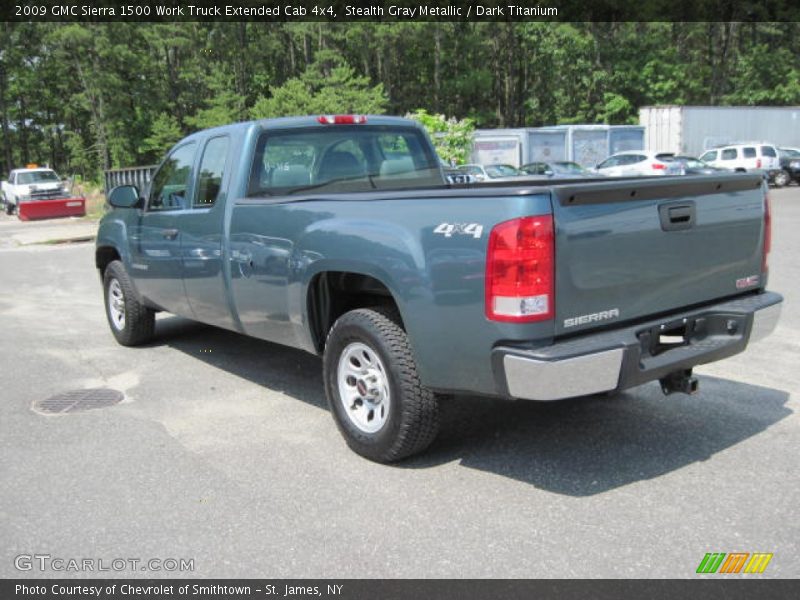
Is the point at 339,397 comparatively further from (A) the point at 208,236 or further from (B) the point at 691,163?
(B) the point at 691,163

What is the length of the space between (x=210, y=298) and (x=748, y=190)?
3.57 meters

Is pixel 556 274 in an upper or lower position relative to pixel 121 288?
upper

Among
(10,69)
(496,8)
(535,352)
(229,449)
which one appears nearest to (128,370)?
(229,449)

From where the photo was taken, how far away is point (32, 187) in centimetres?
2969

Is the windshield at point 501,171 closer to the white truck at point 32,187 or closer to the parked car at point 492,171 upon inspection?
the parked car at point 492,171

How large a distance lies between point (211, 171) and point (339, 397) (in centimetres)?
213

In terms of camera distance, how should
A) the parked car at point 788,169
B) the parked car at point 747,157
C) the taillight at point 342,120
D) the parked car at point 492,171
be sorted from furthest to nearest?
the parked car at point 788,169 < the parked car at point 747,157 < the parked car at point 492,171 < the taillight at point 342,120

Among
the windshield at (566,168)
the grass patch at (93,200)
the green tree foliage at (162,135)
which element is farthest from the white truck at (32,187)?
the green tree foliage at (162,135)

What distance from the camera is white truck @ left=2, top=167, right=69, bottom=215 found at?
2969 cm

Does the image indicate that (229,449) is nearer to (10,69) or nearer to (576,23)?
(576,23)

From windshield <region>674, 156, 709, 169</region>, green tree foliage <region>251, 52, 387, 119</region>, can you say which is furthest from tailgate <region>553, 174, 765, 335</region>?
green tree foliage <region>251, 52, 387, 119</region>

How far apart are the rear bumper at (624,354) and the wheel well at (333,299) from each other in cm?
121

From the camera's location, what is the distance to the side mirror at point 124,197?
6.32 metres

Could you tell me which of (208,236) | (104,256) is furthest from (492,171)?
(208,236)
